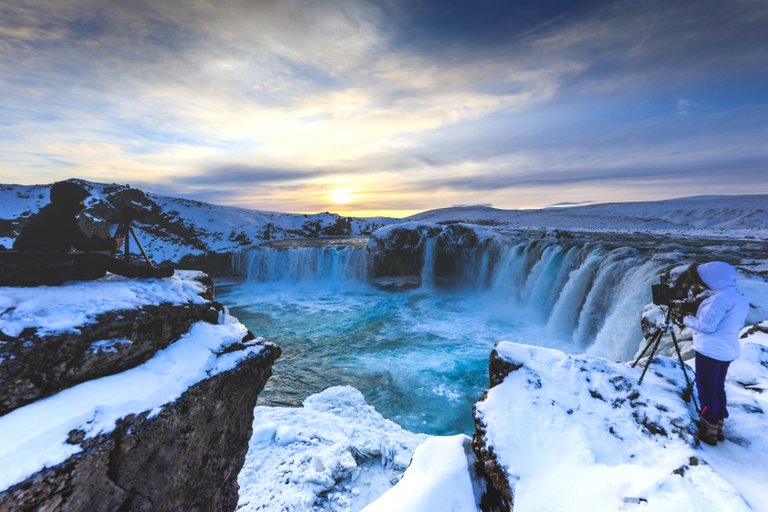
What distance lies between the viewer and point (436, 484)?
151 inches

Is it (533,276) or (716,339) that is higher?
(716,339)

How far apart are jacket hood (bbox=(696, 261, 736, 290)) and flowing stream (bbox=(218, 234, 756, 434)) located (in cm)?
798

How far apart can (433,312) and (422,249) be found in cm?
819

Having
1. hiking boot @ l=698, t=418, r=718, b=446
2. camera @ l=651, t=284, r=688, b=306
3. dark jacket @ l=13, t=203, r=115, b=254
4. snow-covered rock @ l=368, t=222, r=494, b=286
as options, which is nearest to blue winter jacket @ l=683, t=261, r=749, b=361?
camera @ l=651, t=284, r=688, b=306

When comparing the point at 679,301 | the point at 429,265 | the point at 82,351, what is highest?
the point at 679,301

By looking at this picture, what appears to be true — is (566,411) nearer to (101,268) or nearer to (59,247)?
(101,268)

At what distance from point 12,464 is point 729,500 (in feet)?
20.1

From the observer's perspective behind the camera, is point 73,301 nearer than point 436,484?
No

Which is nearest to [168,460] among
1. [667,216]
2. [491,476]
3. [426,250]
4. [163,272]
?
[163,272]

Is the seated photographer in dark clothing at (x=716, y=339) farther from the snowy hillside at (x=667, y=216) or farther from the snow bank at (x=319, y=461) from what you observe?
the snowy hillside at (x=667, y=216)

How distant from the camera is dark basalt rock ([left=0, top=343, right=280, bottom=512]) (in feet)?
9.89

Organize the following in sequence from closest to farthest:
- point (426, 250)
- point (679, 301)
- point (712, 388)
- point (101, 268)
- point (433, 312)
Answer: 1. point (712, 388)
2. point (679, 301)
3. point (101, 268)
4. point (433, 312)
5. point (426, 250)

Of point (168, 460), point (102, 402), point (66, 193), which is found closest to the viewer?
point (102, 402)

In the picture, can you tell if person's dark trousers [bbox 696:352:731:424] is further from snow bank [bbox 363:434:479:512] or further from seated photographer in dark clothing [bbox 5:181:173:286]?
seated photographer in dark clothing [bbox 5:181:173:286]
